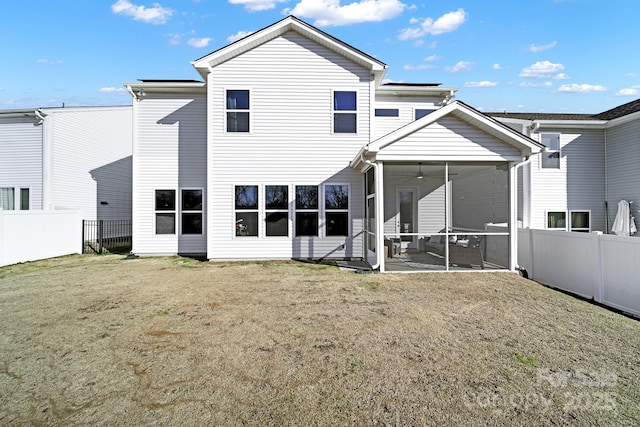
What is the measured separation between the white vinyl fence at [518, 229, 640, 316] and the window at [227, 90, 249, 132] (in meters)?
9.20

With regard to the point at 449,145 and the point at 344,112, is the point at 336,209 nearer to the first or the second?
the point at 344,112

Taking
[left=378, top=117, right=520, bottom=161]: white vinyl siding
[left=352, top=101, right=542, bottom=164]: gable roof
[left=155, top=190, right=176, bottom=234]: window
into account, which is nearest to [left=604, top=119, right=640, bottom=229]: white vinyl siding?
[left=352, top=101, right=542, bottom=164]: gable roof

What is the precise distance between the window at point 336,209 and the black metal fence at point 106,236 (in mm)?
8752

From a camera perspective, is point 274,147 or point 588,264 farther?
point 274,147

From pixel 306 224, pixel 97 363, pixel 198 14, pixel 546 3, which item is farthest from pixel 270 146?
pixel 546 3

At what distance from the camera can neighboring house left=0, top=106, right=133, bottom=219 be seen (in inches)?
574

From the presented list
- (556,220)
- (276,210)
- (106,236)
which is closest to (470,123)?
(276,210)

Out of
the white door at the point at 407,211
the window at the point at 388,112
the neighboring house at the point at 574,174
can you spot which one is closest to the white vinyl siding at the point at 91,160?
the window at the point at 388,112

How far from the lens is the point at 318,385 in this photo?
3.54 meters

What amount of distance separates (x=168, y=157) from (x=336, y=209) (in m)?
6.24

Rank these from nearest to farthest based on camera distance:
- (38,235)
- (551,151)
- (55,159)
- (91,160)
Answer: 1. (38,235)
2. (551,151)
3. (55,159)
4. (91,160)

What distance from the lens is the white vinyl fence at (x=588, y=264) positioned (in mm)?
6461

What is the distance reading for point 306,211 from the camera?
1152 cm

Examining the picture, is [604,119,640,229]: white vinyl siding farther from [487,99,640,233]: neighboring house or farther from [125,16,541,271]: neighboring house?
[125,16,541,271]: neighboring house
